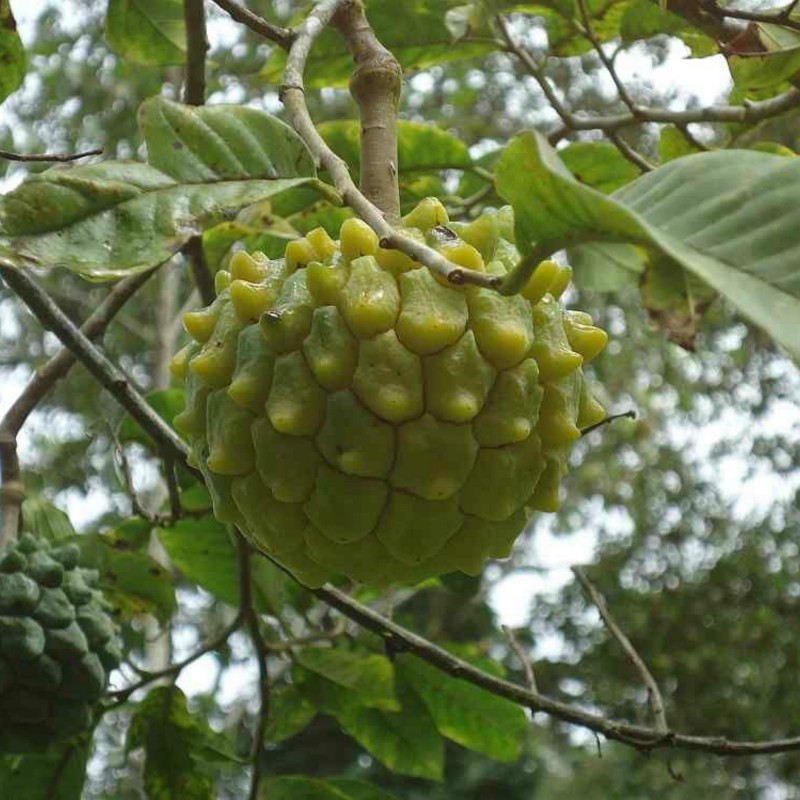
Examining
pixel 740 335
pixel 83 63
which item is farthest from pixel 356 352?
pixel 740 335

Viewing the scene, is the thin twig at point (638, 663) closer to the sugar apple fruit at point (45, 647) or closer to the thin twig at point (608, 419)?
the thin twig at point (608, 419)

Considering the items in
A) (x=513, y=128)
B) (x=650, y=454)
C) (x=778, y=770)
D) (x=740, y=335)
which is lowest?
(x=778, y=770)

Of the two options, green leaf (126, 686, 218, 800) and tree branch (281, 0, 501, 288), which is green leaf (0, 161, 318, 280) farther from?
green leaf (126, 686, 218, 800)

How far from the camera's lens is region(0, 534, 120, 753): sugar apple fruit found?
5.48 feet

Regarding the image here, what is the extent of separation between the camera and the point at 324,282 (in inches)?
40.3

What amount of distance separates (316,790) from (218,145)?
47.0 inches

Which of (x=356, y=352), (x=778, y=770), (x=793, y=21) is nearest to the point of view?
(x=356, y=352)

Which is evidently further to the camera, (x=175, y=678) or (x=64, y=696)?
(x=175, y=678)

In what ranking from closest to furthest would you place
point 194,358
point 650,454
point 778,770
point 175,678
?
point 194,358 → point 175,678 → point 778,770 → point 650,454

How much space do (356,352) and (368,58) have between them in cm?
38

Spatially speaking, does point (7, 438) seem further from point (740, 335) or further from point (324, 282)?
→ point (740, 335)

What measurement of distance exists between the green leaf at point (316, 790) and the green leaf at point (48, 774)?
302mm

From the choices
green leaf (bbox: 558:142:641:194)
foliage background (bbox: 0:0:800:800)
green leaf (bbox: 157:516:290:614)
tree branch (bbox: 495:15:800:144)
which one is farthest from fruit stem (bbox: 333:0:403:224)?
foliage background (bbox: 0:0:800:800)

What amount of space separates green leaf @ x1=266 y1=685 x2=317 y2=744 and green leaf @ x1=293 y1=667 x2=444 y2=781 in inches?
2.2
